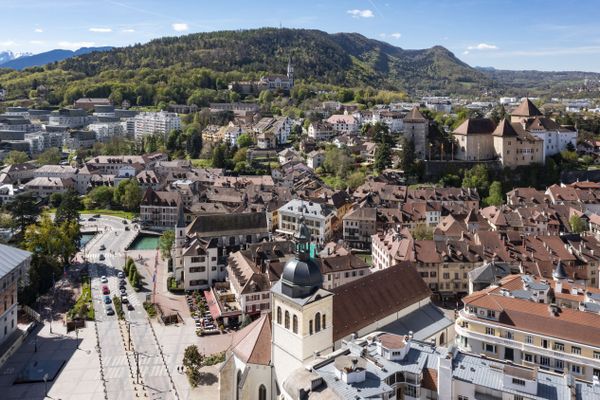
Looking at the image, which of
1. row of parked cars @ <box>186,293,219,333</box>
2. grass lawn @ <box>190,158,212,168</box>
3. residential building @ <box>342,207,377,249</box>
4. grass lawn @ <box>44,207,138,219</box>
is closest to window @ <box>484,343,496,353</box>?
row of parked cars @ <box>186,293,219,333</box>

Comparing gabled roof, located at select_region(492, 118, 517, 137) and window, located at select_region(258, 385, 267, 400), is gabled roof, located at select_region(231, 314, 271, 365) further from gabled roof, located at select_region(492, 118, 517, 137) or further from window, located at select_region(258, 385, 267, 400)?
gabled roof, located at select_region(492, 118, 517, 137)

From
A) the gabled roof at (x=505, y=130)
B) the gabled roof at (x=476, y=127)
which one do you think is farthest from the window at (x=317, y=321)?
the gabled roof at (x=505, y=130)

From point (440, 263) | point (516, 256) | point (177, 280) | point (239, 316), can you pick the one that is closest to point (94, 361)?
point (239, 316)

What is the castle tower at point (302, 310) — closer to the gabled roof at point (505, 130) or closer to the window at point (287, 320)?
the window at point (287, 320)

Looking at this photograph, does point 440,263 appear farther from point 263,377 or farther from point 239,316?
point 263,377

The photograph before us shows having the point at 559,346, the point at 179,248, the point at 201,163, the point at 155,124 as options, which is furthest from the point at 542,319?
the point at 155,124
